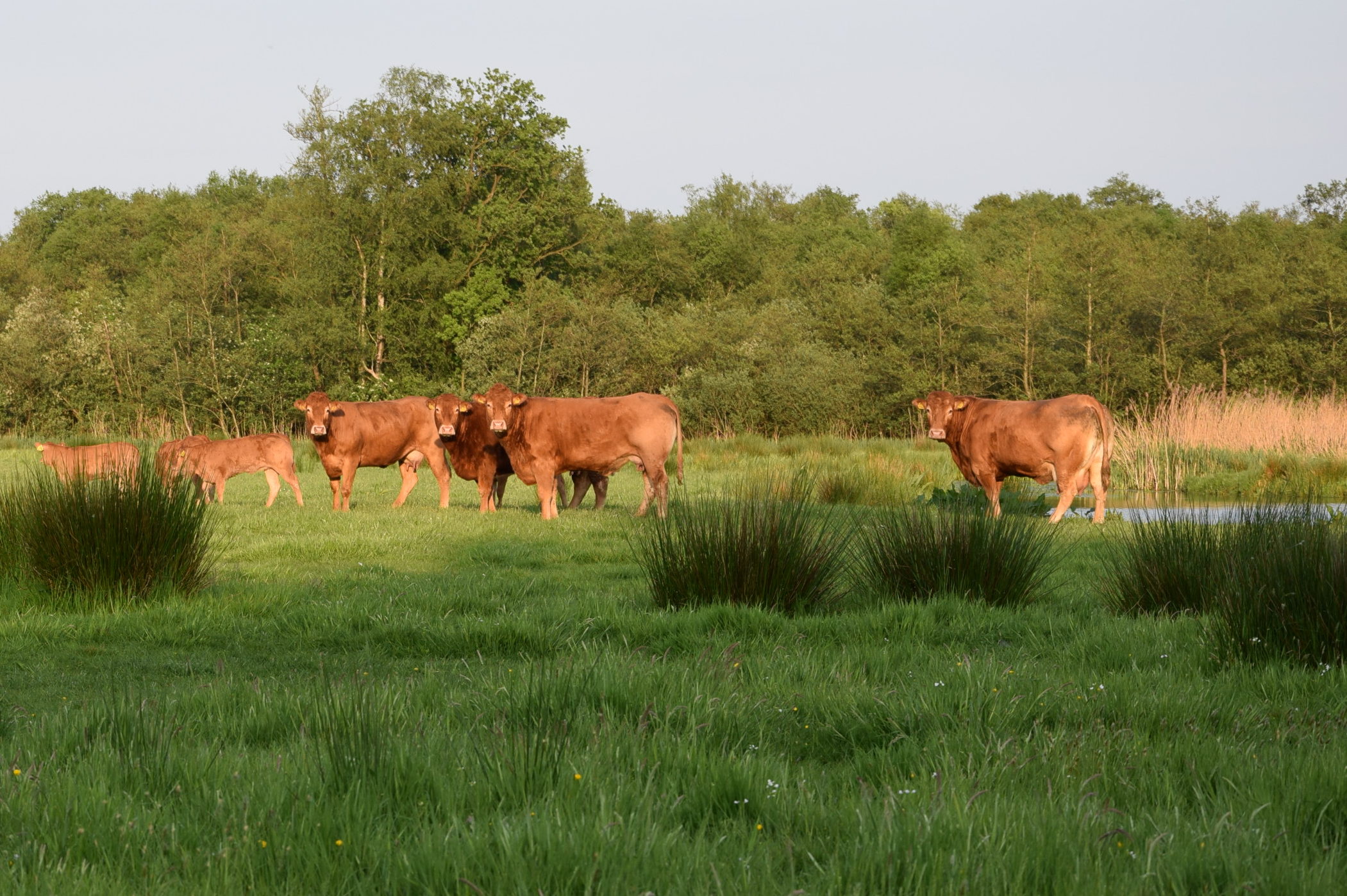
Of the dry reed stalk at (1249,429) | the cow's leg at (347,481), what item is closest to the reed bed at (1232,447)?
the dry reed stalk at (1249,429)

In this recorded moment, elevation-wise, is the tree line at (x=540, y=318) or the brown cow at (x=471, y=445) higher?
the tree line at (x=540, y=318)

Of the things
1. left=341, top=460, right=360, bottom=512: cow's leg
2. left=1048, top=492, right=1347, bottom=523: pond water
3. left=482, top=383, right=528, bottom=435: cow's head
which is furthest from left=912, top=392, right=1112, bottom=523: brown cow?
left=341, top=460, right=360, bottom=512: cow's leg

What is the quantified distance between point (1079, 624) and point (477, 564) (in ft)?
17.5

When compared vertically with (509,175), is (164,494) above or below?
below

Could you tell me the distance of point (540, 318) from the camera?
146 ft

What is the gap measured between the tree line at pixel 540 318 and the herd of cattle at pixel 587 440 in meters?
27.7

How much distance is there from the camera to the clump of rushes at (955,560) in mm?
7480

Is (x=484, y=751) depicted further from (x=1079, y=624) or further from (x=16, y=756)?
(x=1079, y=624)

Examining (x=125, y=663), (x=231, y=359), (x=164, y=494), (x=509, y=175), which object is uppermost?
(x=509, y=175)

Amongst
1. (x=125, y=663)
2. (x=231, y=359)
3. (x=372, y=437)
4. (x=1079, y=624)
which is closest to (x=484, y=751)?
(x=125, y=663)

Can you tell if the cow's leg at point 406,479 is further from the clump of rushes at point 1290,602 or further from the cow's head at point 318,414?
the clump of rushes at point 1290,602

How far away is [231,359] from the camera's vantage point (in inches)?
1833

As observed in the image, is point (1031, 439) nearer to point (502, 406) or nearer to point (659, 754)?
point (502, 406)

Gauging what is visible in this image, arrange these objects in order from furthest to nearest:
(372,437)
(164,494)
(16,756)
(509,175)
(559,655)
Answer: (509,175) < (372,437) < (164,494) < (559,655) < (16,756)
